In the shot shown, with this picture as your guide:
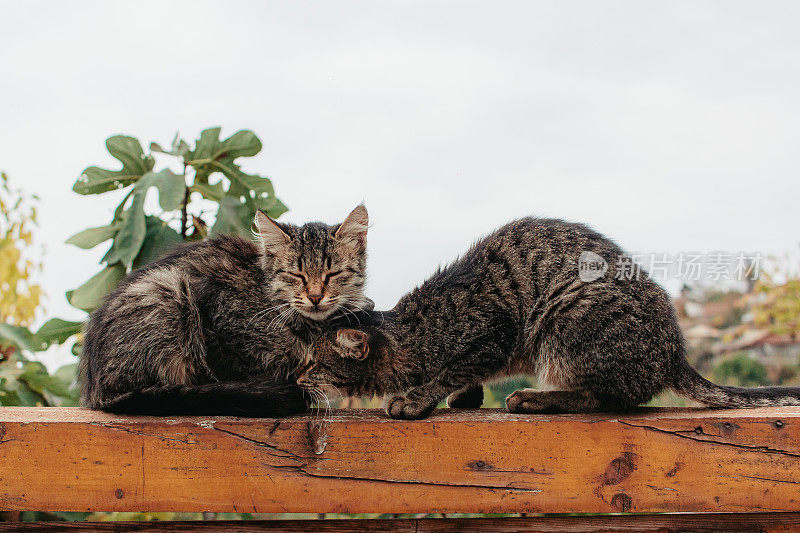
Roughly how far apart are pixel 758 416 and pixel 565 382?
41cm

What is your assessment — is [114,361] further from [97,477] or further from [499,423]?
[499,423]

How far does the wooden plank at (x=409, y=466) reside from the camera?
1.31m

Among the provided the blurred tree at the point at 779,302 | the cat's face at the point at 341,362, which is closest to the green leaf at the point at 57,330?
the cat's face at the point at 341,362

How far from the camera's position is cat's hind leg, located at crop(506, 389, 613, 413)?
1528mm

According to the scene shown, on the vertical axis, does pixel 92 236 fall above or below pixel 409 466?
above

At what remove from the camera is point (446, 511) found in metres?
1.33

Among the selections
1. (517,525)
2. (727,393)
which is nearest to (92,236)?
(517,525)

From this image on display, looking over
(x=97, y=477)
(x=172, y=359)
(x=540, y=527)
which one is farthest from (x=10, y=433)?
(x=540, y=527)

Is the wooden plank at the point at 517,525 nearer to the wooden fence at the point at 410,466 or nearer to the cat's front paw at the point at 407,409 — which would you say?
the wooden fence at the point at 410,466

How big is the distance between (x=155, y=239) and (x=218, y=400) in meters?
0.96

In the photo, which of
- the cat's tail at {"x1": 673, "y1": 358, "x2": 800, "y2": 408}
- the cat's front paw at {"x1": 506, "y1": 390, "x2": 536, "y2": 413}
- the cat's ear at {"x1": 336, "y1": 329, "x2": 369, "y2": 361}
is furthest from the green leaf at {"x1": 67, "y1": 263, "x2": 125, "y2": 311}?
the cat's tail at {"x1": 673, "y1": 358, "x2": 800, "y2": 408}

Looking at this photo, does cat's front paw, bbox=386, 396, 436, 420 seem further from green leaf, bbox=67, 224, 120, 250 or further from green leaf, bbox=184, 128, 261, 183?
green leaf, bbox=67, 224, 120, 250

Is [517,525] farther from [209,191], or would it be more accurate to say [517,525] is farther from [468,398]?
[209,191]

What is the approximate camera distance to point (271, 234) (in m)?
1.74
